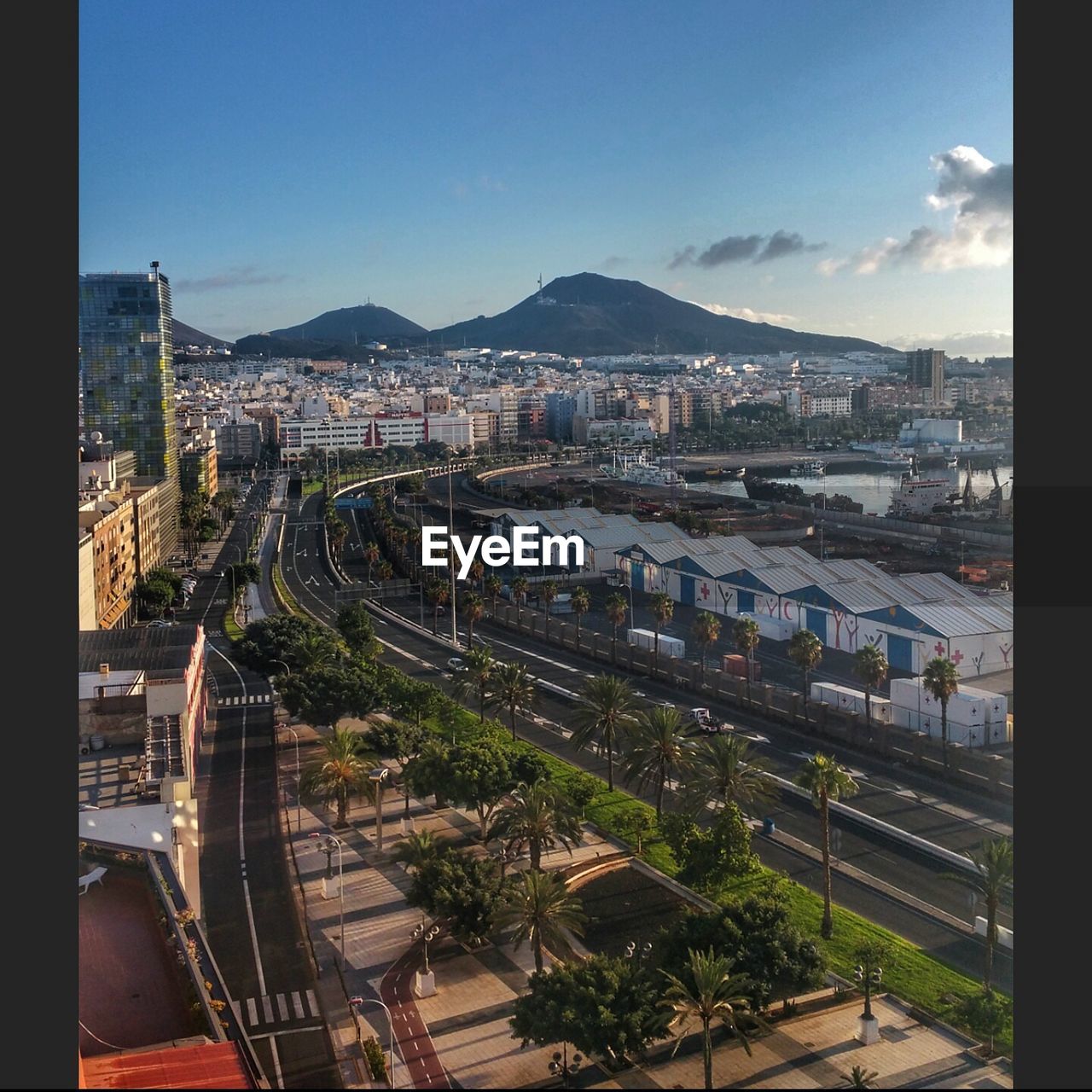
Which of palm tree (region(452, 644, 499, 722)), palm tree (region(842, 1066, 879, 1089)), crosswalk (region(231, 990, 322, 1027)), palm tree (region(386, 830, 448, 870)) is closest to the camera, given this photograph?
palm tree (region(842, 1066, 879, 1089))

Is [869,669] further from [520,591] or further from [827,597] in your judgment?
[520,591]

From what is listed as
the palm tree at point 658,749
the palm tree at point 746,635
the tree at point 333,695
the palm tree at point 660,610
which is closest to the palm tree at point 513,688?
the tree at point 333,695

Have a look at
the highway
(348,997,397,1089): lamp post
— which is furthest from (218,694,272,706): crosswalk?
(348,997,397,1089): lamp post

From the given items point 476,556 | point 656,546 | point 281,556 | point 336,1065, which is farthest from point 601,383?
point 336,1065

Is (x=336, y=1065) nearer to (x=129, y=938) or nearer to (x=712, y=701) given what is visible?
(x=129, y=938)

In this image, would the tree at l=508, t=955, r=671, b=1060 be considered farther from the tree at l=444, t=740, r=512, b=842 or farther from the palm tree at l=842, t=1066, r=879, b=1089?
the tree at l=444, t=740, r=512, b=842

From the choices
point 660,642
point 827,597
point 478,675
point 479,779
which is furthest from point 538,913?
point 827,597
